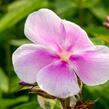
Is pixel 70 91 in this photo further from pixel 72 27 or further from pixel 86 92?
pixel 86 92

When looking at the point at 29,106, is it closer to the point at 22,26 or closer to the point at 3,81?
the point at 3,81

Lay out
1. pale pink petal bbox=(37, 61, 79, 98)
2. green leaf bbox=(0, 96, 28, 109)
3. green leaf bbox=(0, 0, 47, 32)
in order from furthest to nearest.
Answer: green leaf bbox=(0, 0, 47, 32)
green leaf bbox=(0, 96, 28, 109)
pale pink petal bbox=(37, 61, 79, 98)

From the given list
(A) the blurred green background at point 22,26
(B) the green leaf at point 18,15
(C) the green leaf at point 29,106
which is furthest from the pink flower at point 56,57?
(B) the green leaf at point 18,15

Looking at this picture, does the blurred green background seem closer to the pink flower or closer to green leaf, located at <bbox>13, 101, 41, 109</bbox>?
green leaf, located at <bbox>13, 101, 41, 109</bbox>

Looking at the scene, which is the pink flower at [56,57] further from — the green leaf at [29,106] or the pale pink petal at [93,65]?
the green leaf at [29,106]

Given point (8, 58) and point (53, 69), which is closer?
point (53, 69)

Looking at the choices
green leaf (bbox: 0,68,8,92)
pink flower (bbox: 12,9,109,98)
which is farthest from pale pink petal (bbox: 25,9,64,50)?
green leaf (bbox: 0,68,8,92)

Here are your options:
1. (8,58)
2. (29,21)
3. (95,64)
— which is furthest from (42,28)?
(8,58)
